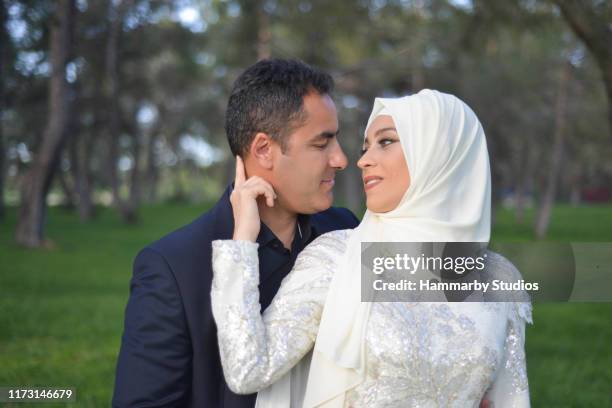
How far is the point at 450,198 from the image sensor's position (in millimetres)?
2498

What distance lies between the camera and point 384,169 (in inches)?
101

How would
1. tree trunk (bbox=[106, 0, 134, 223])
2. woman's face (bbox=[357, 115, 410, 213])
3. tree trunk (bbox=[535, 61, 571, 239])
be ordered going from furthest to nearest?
tree trunk (bbox=[106, 0, 134, 223]), tree trunk (bbox=[535, 61, 571, 239]), woman's face (bbox=[357, 115, 410, 213])

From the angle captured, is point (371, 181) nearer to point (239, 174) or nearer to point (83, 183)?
point (239, 174)

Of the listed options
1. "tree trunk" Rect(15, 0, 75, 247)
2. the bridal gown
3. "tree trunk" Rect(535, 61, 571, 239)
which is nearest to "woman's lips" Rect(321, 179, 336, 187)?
the bridal gown

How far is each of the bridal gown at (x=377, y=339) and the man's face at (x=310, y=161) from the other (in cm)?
66

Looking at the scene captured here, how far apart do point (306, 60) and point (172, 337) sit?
572 inches

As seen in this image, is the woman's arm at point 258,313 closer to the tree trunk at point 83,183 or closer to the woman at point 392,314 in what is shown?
the woman at point 392,314

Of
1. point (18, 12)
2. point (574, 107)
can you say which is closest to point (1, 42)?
point (18, 12)

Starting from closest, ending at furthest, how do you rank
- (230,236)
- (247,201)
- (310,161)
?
(247,201) → (230,236) → (310,161)

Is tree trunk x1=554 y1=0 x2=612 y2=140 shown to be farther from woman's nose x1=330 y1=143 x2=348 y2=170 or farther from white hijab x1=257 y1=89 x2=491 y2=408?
white hijab x1=257 y1=89 x2=491 y2=408

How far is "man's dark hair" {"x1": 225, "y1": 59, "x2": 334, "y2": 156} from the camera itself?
10.2ft

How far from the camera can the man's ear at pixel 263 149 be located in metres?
3.11

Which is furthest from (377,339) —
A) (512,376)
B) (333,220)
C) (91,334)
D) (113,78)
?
(113,78)

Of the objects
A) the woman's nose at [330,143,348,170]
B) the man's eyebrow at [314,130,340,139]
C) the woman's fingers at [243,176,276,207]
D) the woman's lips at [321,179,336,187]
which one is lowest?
the woman's fingers at [243,176,276,207]
